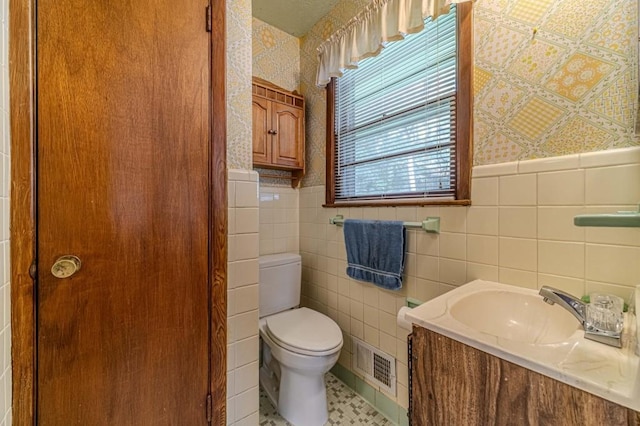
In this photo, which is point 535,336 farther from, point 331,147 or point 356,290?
point 331,147

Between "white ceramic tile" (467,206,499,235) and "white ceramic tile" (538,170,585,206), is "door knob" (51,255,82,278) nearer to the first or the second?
"white ceramic tile" (467,206,499,235)

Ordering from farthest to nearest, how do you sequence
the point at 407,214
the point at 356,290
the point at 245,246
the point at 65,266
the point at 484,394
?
1. the point at 356,290
2. the point at 407,214
3. the point at 245,246
4. the point at 65,266
5. the point at 484,394

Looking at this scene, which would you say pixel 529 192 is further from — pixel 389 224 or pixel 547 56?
pixel 389 224

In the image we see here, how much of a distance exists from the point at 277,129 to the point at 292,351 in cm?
144

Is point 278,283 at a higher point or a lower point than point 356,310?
higher

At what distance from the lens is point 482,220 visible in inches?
43.7

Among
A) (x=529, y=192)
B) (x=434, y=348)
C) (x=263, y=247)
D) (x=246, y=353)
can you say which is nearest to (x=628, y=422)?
(x=434, y=348)

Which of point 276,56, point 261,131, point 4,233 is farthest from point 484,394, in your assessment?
point 276,56

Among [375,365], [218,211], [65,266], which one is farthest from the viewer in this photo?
[375,365]

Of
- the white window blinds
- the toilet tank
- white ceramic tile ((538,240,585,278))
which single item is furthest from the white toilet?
white ceramic tile ((538,240,585,278))

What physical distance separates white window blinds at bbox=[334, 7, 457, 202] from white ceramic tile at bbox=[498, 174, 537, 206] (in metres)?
0.22

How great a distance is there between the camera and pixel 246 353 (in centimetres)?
115

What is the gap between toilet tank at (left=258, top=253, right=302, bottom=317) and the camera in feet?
5.58

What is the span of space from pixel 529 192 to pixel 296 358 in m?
1.28
